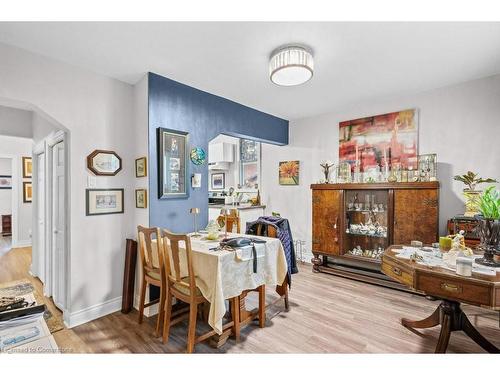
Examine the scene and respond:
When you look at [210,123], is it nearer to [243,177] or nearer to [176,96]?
[176,96]

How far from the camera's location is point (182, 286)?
208cm

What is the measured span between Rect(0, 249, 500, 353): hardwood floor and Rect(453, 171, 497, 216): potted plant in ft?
3.59

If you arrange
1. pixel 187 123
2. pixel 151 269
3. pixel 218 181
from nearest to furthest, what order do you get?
pixel 151 269 → pixel 187 123 → pixel 218 181

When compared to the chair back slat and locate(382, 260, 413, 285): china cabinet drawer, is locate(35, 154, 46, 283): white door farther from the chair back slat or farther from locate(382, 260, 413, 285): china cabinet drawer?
locate(382, 260, 413, 285): china cabinet drawer

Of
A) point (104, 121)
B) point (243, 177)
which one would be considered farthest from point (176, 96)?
point (243, 177)

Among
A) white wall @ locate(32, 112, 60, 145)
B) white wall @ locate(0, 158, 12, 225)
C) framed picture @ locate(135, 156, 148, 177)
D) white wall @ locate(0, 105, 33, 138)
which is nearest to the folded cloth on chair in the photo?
framed picture @ locate(135, 156, 148, 177)

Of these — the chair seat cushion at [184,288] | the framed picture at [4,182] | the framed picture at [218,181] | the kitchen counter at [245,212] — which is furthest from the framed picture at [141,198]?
the framed picture at [4,182]

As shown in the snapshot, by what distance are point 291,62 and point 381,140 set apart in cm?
224

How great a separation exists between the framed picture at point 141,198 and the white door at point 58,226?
0.69 m

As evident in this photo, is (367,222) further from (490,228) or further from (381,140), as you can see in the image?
(490,228)

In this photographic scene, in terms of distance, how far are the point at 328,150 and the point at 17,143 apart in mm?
6779

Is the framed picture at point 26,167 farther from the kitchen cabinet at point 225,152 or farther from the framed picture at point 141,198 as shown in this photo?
the framed picture at point 141,198

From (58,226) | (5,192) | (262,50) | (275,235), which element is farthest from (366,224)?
(5,192)
